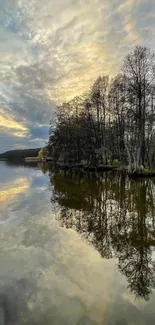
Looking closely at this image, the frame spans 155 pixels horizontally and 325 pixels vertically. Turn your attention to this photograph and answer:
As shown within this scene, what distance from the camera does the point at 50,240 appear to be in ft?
20.7

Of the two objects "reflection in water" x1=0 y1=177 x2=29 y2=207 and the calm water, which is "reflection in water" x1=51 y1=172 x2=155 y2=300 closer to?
the calm water

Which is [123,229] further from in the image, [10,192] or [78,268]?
[10,192]

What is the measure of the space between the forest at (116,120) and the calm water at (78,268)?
49.5 ft

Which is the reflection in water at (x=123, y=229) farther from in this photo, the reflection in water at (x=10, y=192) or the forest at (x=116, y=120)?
the forest at (x=116, y=120)

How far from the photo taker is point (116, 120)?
38.1m

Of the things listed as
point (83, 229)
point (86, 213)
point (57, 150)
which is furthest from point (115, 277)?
point (57, 150)

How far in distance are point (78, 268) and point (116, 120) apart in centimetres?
3513

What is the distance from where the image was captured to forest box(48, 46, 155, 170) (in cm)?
2369

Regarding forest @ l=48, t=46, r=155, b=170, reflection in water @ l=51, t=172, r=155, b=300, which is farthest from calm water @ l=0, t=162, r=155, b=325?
forest @ l=48, t=46, r=155, b=170

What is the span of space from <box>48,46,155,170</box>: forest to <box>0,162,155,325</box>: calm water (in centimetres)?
1509

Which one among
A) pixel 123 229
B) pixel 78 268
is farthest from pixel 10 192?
pixel 78 268

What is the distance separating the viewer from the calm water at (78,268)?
3.24 metres

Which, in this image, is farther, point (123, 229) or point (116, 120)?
point (116, 120)

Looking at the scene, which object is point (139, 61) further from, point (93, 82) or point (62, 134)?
point (62, 134)
